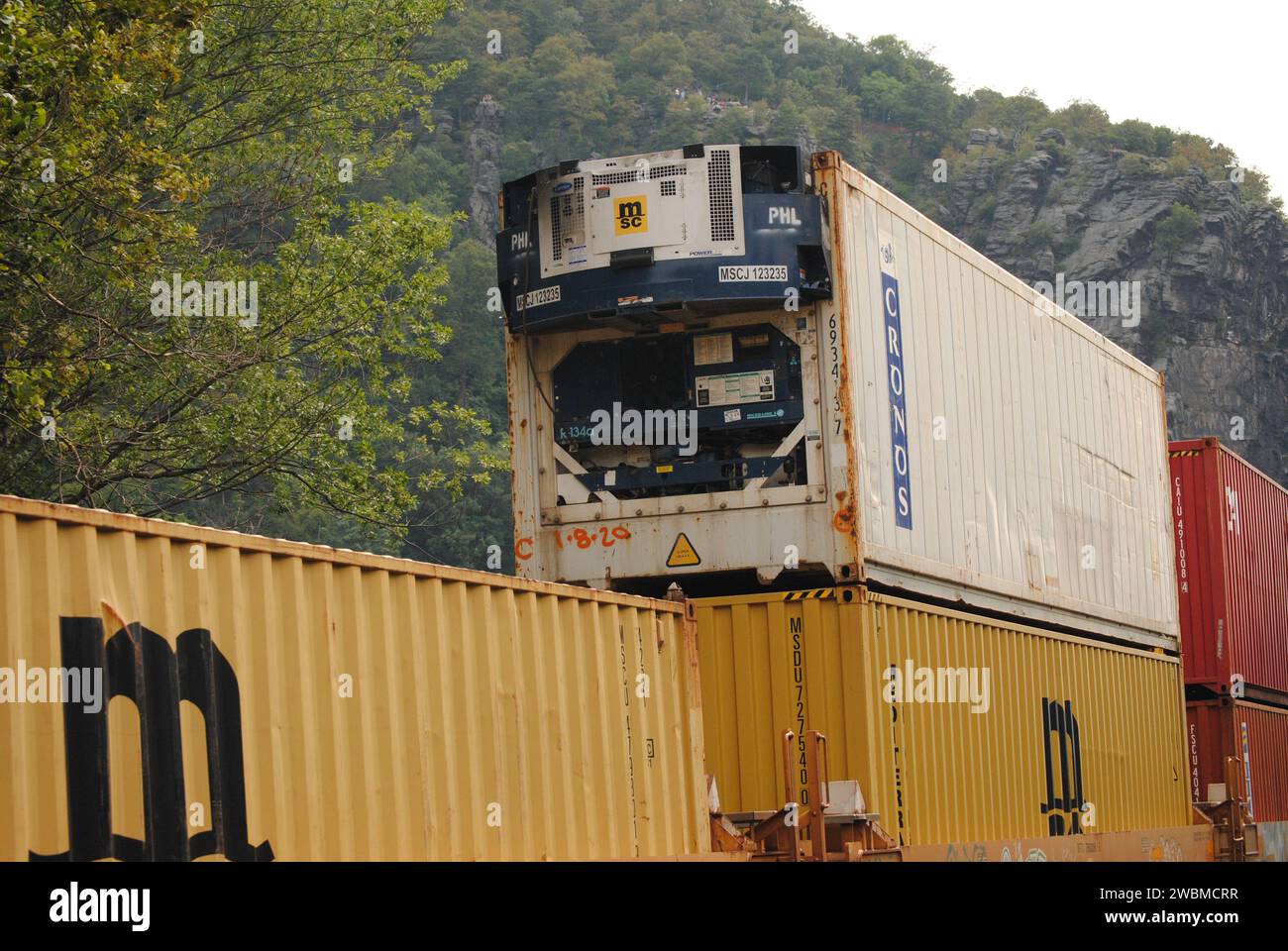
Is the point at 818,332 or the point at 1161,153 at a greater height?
the point at 1161,153

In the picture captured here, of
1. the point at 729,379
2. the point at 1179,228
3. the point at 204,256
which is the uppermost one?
the point at 1179,228

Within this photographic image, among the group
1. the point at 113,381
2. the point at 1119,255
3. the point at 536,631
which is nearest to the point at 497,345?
the point at 1119,255

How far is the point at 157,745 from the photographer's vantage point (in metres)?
5.84

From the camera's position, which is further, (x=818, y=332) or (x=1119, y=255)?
(x=1119, y=255)

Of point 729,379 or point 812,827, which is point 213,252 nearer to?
point 729,379

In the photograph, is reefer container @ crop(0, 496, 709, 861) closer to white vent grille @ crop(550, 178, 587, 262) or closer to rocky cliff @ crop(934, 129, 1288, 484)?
white vent grille @ crop(550, 178, 587, 262)

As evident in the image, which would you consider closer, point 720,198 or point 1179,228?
point 720,198

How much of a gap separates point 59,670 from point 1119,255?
289ft

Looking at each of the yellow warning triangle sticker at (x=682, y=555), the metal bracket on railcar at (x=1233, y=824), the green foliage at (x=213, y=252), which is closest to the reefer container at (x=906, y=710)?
the yellow warning triangle sticker at (x=682, y=555)

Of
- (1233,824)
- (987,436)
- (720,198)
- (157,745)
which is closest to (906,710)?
(987,436)

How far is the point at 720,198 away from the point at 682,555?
213cm

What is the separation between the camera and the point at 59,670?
5539 millimetres

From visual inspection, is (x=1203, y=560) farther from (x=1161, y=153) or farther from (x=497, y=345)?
(x=1161, y=153)

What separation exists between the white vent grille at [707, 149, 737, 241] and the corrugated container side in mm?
676
